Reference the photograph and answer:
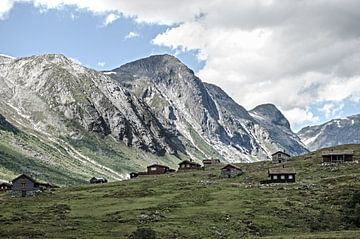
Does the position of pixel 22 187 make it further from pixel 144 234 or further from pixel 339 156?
pixel 339 156

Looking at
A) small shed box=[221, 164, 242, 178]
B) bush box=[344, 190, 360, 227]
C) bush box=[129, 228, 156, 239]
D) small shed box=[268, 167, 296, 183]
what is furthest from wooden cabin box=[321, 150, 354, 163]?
bush box=[129, 228, 156, 239]

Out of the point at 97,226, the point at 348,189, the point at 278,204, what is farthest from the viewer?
the point at 348,189

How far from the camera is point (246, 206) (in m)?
107

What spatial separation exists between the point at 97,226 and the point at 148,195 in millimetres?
42268

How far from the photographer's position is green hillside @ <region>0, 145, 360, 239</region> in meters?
84.6

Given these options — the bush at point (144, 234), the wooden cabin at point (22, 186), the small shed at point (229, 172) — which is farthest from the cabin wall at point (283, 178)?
the wooden cabin at point (22, 186)

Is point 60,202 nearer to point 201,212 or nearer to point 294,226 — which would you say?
point 201,212

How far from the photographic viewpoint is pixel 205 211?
335 ft

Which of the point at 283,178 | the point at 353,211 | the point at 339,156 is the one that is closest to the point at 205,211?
the point at 353,211

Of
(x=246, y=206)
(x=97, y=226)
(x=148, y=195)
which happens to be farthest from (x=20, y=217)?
(x=246, y=206)

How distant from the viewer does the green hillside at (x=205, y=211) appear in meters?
84.6

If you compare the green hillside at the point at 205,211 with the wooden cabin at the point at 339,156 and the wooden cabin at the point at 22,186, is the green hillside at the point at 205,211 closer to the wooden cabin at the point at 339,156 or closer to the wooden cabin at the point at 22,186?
the wooden cabin at the point at 339,156

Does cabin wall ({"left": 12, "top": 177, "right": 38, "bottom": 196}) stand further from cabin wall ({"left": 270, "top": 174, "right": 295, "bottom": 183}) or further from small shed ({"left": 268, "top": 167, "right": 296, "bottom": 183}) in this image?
cabin wall ({"left": 270, "top": 174, "right": 295, "bottom": 183})

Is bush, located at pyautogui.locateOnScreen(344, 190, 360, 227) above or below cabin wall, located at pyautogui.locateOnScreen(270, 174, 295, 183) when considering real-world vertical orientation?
below
